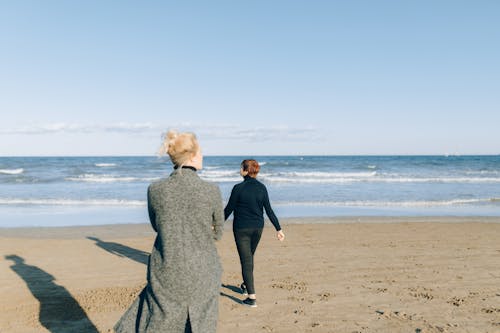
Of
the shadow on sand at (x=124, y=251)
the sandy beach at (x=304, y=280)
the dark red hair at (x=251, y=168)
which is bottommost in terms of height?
the shadow on sand at (x=124, y=251)

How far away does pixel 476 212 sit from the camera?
16.6m

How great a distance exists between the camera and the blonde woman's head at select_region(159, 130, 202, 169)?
2852 mm

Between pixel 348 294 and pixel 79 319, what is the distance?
11.6 ft

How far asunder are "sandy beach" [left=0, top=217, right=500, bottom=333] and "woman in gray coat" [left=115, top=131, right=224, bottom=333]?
8.45ft

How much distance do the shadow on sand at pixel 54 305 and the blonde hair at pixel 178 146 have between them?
10.8 ft

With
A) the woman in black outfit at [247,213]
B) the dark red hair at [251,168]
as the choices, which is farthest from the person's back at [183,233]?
the dark red hair at [251,168]

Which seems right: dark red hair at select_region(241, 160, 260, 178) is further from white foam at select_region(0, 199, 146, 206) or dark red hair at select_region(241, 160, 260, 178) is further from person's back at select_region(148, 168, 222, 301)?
white foam at select_region(0, 199, 146, 206)

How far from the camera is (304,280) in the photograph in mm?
7219

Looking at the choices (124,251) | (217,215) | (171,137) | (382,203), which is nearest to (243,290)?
(217,215)

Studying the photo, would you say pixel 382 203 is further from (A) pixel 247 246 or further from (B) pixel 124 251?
(A) pixel 247 246

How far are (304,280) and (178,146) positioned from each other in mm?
4935

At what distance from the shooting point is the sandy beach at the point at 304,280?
5.46m

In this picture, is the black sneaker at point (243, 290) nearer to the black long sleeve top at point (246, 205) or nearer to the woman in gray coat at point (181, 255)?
the black long sleeve top at point (246, 205)

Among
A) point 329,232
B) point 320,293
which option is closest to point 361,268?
point 320,293
